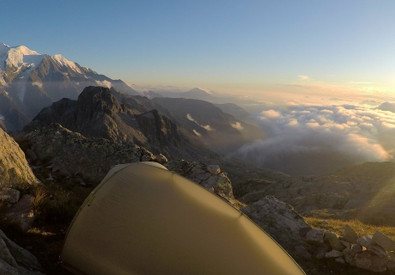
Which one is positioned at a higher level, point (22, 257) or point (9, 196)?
point (9, 196)

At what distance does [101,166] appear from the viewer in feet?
91.8

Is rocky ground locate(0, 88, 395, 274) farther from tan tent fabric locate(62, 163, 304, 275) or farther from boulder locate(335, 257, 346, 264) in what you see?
tan tent fabric locate(62, 163, 304, 275)

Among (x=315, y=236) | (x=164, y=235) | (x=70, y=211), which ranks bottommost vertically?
(x=315, y=236)

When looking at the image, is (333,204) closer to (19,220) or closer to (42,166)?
(42,166)

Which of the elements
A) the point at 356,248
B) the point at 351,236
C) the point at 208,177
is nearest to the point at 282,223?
the point at 351,236

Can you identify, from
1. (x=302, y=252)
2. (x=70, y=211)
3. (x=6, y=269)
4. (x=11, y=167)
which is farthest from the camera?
(x=302, y=252)

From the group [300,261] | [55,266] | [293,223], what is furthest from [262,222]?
[55,266]

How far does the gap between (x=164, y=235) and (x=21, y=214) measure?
6.96m

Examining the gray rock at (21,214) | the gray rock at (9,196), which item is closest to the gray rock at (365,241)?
the gray rock at (21,214)

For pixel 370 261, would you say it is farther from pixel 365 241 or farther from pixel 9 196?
pixel 9 196

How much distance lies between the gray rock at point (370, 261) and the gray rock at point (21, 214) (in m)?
14.5

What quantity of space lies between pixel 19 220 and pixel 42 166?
602 inches

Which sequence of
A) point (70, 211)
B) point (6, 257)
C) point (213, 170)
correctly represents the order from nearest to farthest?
point (6, 257) < point (70, 211) < point (213, 170)

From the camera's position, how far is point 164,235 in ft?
28.9
